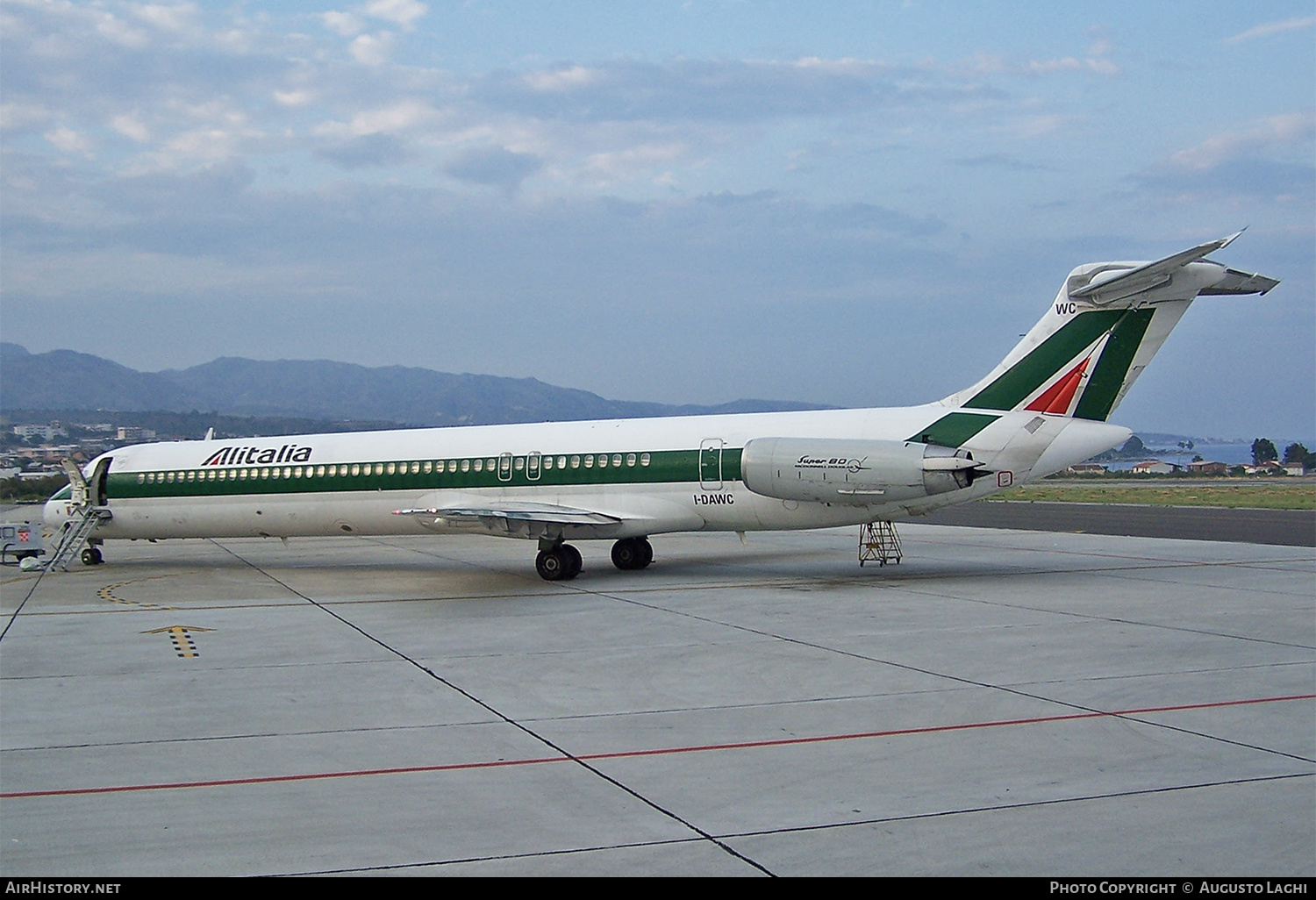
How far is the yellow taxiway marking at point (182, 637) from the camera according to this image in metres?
13.8

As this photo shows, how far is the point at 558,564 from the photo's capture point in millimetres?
20953

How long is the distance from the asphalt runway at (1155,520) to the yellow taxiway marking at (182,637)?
59.0 ft

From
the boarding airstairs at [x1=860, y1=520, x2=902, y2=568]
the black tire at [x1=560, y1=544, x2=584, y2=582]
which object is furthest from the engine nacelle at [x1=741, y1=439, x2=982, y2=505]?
the black tire at [x1=560, y1=544, x2=584, y2=582]

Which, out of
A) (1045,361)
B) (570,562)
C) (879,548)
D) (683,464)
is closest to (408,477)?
(570,562)

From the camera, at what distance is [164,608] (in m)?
18.2

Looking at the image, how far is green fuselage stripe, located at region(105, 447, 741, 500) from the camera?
2083 centimetres

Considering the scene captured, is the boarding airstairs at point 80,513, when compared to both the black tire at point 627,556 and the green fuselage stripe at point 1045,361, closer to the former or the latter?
the black tire at point 627,556

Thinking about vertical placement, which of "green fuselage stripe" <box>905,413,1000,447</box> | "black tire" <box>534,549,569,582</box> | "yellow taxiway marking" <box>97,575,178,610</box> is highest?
"green fuselage stripe" <box>905,413,1000,447</box>

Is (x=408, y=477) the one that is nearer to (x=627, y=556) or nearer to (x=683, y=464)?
(x=627, y=556)

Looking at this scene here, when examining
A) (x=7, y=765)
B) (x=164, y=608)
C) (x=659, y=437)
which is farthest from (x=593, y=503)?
(x=7, y=765)

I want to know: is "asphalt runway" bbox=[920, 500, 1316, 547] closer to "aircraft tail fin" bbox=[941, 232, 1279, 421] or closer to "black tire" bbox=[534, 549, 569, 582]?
"aircraft tail fin" bbox=[941, 232, 1279, 421]

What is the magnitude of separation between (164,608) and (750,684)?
11.2 metres

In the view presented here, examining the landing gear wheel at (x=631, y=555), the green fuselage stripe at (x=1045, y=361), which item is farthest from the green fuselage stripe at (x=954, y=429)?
the landing gear wheel at (x=631, y=555)

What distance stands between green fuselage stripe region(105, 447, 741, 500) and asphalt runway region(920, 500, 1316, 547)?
957 cm
